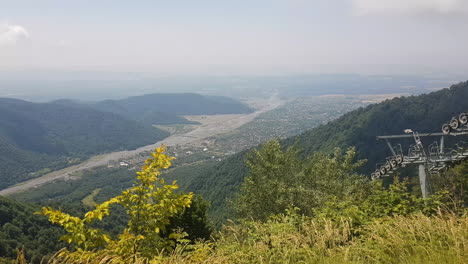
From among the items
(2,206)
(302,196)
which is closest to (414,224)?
(302,196)

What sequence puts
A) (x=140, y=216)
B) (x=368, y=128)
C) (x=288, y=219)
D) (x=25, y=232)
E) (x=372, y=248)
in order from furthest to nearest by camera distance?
1. (x=368, y=128)
2. (x=25, y=232)
3. (x=288, y=219)
4. (x=140, y=216)
5. (x=372, y=248)

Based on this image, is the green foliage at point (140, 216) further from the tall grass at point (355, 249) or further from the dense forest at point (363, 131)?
the dense forest at point (363, 131)

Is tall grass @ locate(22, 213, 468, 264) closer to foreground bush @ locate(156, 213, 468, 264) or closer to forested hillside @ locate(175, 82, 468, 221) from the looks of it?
foreground bush @ locate(156, 213, 468, 264)

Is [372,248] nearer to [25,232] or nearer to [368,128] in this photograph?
[25,232]

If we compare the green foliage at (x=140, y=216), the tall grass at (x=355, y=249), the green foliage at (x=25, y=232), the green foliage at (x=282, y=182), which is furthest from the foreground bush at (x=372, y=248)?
the green foliage at (x=25, y=232)

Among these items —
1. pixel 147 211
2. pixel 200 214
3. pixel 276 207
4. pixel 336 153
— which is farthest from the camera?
pixel 336 153

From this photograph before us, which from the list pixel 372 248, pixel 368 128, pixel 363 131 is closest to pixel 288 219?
pixel 372 248

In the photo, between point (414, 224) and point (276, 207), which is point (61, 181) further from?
point (414, 224)
